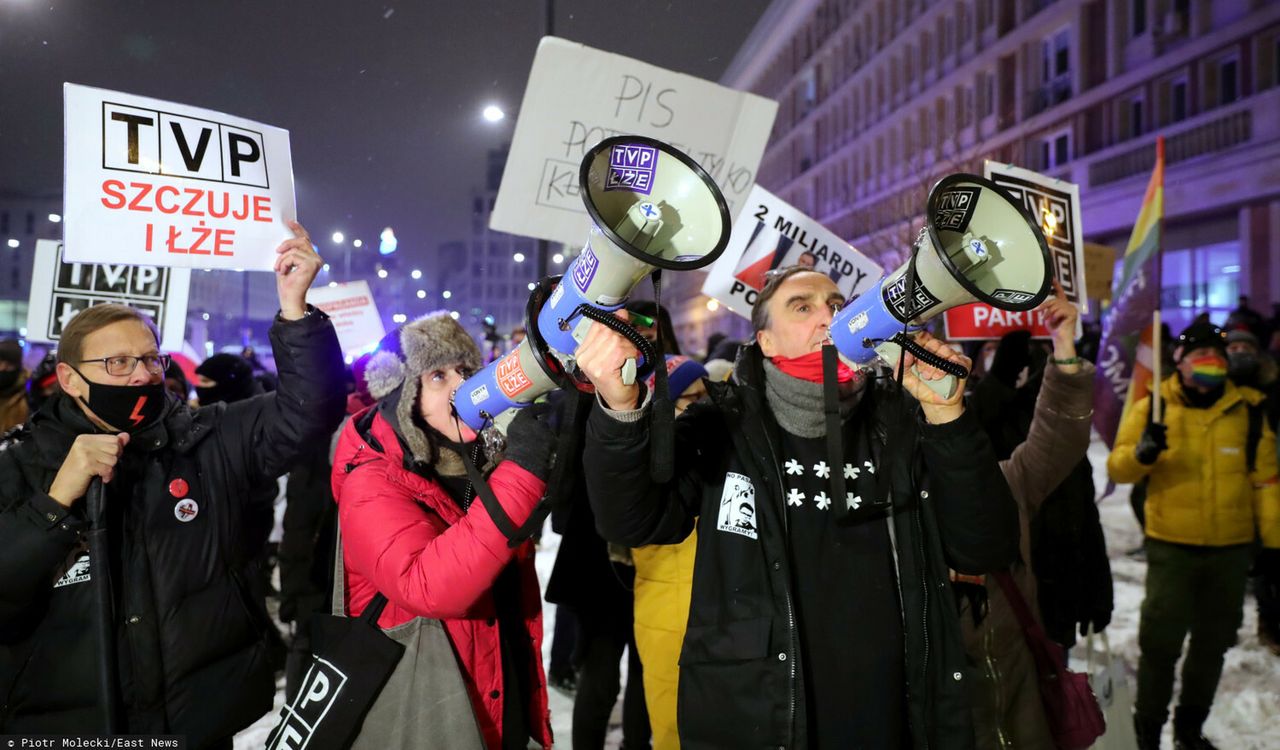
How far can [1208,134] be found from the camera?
17359 mm

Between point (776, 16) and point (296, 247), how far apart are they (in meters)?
51.1

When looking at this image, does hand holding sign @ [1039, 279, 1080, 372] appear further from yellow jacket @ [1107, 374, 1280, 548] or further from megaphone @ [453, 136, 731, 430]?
yellow jacket @ [1107, 374, 1280, 548]

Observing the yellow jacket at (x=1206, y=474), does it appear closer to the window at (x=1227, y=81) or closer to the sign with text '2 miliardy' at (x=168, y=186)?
the sign with text '2 miliardy' at (x=168, y=186)

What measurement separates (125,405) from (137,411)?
0.04m

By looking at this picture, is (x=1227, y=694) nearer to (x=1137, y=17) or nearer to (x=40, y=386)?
(x=40, y=386)

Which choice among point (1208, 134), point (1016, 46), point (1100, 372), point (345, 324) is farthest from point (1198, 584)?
point (1016, 46)

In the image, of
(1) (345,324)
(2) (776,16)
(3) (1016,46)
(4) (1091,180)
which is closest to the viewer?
(1) (345,324)

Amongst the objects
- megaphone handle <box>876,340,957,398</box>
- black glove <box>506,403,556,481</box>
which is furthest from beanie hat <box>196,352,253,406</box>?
megaphone handle <box>876,340,957,398</box>

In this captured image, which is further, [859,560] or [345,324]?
[345,324]

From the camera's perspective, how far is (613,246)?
158cm

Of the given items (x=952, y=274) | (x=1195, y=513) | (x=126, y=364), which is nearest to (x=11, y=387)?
(x=126, y=364)

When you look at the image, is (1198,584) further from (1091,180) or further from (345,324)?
(1091,180)

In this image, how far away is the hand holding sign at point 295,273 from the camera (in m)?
2.50

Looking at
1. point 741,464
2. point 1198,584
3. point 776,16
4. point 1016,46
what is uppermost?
point 776,16
